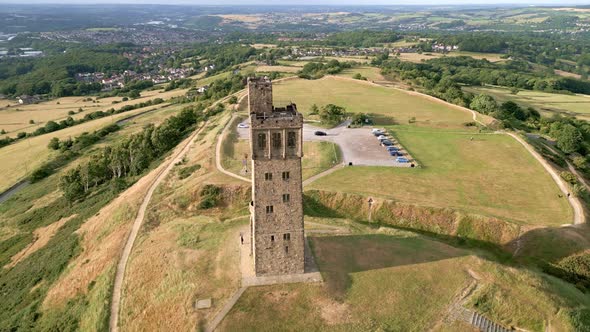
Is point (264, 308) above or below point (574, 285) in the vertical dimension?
above

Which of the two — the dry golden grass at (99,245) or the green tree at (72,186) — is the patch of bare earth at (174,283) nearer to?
the dry golden grass at (99,245)

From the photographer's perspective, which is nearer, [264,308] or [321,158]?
[264,308]

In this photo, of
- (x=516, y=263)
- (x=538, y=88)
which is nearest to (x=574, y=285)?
(x=516, y=263)

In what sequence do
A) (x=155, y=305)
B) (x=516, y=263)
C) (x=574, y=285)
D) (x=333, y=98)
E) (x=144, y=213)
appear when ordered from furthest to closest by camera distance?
(x=333, y=98)
(x=144, y=213)
(x=516, y=263)
(x=574, y=285)
(x=155, y=305)

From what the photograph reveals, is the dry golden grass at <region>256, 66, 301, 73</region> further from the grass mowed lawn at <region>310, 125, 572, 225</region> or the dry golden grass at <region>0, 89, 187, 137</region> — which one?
the grass mowed lawn at <region>310, 125, 572, 225</region>

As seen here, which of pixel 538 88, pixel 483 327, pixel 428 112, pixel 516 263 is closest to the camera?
pixel 483 327

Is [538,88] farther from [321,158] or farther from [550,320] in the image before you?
[550,320]
